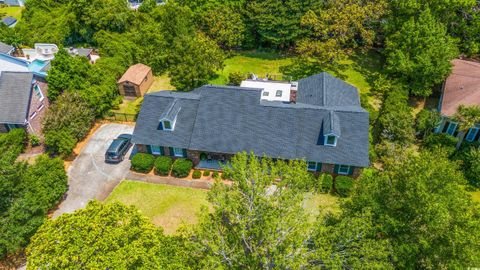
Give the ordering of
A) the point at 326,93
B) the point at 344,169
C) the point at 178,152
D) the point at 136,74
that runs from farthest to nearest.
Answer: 1. the point at 136,74
2. the point at 326,93
3. the point at 178,152
4. the point at 344,169

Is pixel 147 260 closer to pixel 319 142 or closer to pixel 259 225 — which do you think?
pixel 259 225

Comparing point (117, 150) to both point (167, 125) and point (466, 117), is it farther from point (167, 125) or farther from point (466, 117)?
point (466, 117)

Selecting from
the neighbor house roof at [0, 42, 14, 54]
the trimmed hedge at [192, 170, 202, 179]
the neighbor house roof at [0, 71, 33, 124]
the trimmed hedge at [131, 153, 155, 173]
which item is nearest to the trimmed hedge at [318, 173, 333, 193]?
the trimmed hedge at [192, 170, 202, 179]

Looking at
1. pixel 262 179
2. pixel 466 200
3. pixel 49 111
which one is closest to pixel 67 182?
pixel 49 111

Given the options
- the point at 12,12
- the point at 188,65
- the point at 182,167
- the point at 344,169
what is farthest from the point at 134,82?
the point at 12,12

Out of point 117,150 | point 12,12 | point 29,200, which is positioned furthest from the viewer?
point 12,12

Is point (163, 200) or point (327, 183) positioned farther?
point (163, 200)
